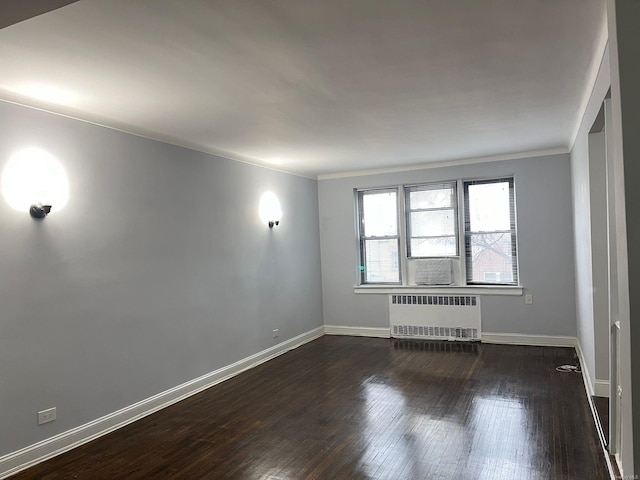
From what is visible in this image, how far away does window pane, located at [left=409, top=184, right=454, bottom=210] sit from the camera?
6609 mm

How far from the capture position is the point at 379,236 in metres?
7.09

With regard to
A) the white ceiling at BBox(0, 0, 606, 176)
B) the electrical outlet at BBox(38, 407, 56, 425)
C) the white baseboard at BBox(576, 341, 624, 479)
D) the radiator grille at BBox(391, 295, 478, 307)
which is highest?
the white ceiling at BBox(0, 0, 606, 176)

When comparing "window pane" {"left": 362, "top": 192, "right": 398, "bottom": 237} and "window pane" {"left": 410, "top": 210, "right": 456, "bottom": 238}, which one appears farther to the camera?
"window pane" {"left": 362, "top": 192, "right": 398, "bottom": 237}

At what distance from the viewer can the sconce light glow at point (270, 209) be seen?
5871mm

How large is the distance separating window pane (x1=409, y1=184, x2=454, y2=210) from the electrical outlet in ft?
16.6

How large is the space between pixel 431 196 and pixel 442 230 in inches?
20.0

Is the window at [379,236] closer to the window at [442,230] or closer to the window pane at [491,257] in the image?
the window at [442,230]

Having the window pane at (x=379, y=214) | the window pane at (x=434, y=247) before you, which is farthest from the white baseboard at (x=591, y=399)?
the window pane at (x=379, y=214)

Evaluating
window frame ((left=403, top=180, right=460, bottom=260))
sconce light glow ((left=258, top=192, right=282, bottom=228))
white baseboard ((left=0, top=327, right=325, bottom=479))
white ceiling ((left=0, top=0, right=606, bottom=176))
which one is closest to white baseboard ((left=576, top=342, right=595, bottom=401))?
window frame ((left=403, top=180, right=460, bottom=260))

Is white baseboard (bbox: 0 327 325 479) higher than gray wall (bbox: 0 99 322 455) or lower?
lower

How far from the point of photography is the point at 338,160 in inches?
236

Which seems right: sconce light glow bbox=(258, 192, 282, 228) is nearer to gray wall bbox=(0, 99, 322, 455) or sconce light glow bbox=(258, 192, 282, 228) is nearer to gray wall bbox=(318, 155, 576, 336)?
gray wall bbox=(0, 99, 322, 455)

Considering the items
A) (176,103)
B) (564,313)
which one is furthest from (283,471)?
(564,313)

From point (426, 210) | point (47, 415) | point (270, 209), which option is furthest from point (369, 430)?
point (426, 210)
